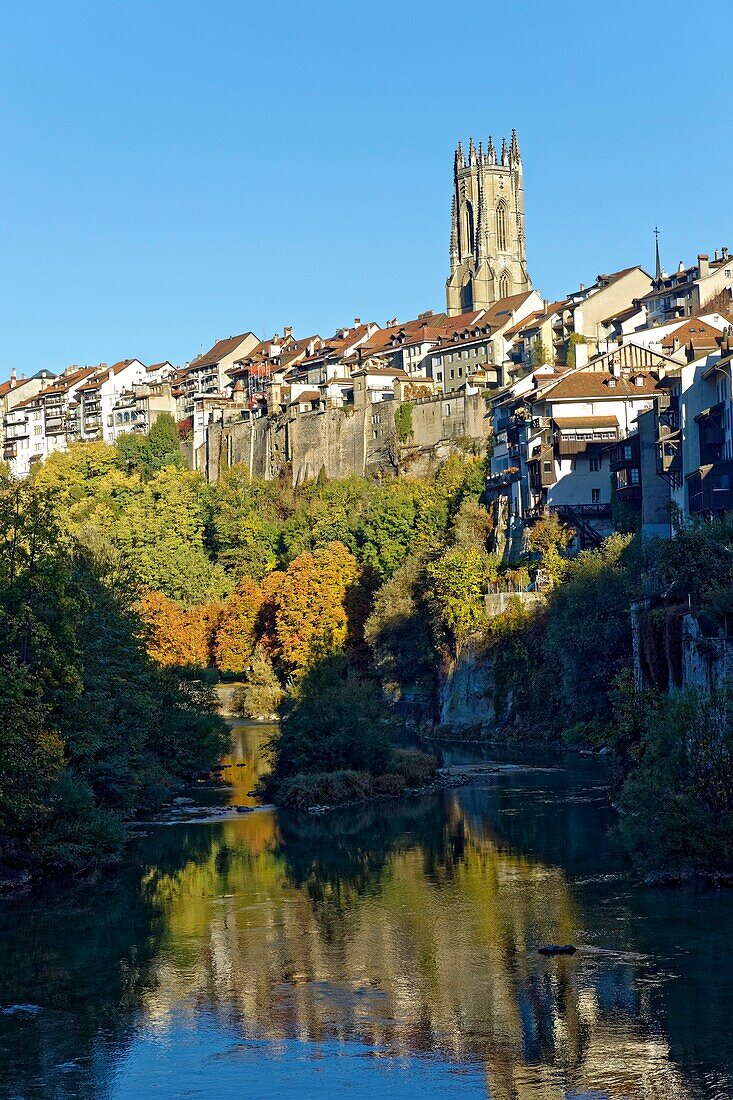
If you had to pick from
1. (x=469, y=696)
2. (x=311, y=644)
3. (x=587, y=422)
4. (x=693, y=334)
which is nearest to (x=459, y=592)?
(x=469, y=696)

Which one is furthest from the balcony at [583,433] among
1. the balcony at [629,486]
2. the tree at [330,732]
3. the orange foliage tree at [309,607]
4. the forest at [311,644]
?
the tree at [330,732]

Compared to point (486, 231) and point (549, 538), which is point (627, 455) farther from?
point (486, 231)

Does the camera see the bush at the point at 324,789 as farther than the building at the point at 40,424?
No

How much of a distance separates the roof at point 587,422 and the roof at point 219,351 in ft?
220

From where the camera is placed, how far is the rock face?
69.1 m

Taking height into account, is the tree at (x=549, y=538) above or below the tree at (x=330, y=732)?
above

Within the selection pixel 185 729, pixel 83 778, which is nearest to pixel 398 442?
pixel 185 729

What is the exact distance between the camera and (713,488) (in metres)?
58.8

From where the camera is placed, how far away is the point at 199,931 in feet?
107

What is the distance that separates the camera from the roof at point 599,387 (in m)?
78.7

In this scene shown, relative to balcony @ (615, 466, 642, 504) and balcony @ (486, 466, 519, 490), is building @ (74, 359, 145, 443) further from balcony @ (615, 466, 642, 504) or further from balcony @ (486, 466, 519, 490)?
balcony @ (615, 466, 642, 504)

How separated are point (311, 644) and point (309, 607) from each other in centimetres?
318

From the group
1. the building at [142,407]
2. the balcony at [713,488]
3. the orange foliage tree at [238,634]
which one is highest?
the building at [142,407]

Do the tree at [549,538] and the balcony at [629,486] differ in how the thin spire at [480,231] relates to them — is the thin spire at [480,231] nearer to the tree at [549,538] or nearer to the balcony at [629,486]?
the tree at [549,538]
